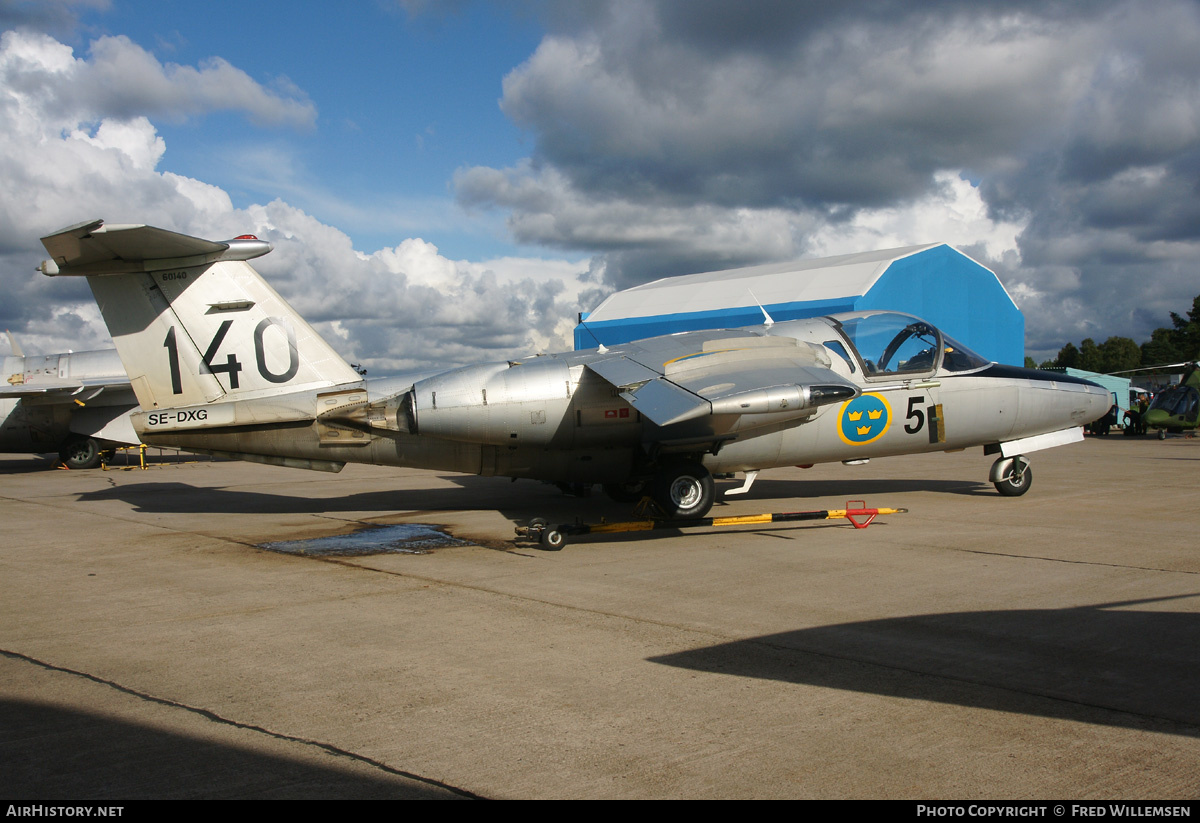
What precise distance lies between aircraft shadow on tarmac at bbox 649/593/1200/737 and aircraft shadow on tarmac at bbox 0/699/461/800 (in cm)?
241

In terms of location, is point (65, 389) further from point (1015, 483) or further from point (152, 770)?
point (1015, 483)

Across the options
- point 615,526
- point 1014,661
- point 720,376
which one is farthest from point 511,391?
point 1014,661

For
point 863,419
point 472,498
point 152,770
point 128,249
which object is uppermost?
point 128,249

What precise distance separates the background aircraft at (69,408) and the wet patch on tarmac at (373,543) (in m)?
17.1

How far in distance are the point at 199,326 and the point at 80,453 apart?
18.1 meters

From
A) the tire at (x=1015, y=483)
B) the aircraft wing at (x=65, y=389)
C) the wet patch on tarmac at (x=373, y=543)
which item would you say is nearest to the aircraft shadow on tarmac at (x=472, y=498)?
the tire at (x=1015, y=483)

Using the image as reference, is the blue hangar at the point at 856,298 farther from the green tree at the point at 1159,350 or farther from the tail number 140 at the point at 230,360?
the green tree at the point at 1159,350

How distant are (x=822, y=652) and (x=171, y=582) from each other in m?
6.79

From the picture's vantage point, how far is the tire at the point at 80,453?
25.6 metres

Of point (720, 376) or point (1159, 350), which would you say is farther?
point (1159, 350)

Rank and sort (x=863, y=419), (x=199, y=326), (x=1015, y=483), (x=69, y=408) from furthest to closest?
1. (x=69, y=408)
2. (x=1015, y=483)
3. (x=863, y=419)
4. (x=199, y=326)

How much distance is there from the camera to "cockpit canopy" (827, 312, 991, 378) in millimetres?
12289

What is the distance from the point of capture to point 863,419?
40.0 ft
